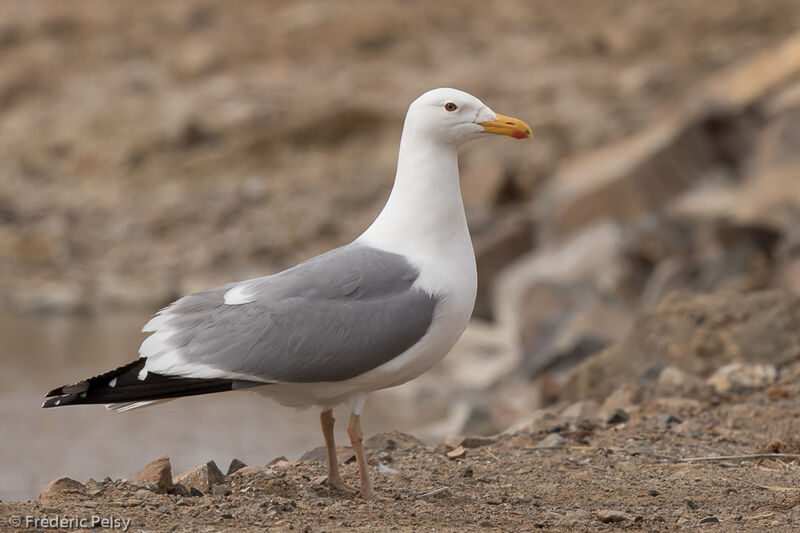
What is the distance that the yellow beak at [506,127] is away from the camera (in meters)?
5.08

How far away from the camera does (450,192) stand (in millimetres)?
5055

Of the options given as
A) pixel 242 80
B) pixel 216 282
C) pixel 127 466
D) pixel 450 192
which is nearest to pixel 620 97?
pixel 242 80

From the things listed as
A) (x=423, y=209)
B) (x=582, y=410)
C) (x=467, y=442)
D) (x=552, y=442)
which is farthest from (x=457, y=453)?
(x=582, y=410)

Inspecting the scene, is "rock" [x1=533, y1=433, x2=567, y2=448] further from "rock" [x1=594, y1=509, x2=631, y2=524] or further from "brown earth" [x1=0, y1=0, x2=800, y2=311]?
"brown earth" [x1=0, y1=0, x2=800, y2=311]

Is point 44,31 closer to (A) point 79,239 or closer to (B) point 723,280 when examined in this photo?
(A) point 79,239

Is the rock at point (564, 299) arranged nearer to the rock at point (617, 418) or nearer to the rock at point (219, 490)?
the rock at point (617, 418)

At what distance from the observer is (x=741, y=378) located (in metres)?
6.60

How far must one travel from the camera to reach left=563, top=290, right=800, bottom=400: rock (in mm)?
6918

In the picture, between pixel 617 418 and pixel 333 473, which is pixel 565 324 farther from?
pixel 333 473

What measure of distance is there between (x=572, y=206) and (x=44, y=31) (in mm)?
13948

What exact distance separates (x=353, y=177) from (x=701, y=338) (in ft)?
36.8

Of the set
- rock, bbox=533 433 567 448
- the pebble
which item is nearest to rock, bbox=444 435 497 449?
rock, bbox=533 433 567 448

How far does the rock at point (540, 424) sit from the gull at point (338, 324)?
1.29 m

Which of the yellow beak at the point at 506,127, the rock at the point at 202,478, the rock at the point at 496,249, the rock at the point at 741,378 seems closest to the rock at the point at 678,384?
the rock at the point at 741,378
